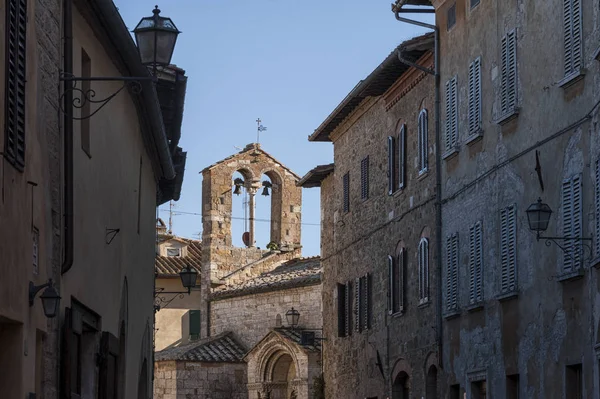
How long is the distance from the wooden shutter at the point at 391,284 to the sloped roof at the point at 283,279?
1366 centimetres

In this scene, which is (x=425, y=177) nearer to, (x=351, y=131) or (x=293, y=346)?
(x=351, y=131)

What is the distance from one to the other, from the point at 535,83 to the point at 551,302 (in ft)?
9.92

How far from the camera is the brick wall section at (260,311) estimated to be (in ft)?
143

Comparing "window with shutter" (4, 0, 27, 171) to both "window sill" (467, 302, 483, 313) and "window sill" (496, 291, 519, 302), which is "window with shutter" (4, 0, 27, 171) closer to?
"window sill" (496, 291, 519, 302)

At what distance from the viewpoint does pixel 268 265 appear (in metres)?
52.2

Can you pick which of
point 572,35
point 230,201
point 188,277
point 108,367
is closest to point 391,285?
point 188,277

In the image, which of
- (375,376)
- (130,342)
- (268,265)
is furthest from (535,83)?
(268,265)

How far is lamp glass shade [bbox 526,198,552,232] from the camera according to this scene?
18062mm

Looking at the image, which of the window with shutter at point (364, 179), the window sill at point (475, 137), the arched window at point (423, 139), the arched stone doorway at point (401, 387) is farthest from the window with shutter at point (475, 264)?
the window with shutter at point (364, 179)

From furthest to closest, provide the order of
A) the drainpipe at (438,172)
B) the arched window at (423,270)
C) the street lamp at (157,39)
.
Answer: the arched window at (423,270) → the drainpipe at (438,172) → the street lamp at (157,39)

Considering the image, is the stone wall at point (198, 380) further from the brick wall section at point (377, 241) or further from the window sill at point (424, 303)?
the window sill at point (424, 303)

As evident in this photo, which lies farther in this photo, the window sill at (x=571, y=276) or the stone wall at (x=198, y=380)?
the stone wall at (x=198, y=380)

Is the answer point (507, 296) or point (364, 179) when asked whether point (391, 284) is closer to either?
point (364, 179)

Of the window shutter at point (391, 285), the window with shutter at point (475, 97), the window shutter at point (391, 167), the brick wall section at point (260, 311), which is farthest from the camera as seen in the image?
the brick wall section at point (260, 311)
